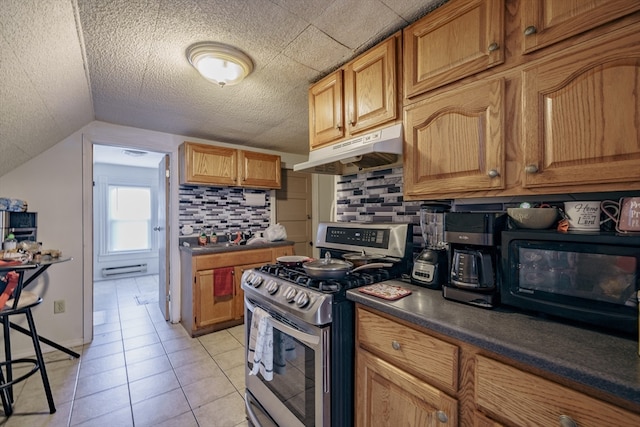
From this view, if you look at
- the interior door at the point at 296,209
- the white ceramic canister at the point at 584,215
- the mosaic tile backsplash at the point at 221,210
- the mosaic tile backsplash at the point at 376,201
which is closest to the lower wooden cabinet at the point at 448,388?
the white ceramic canister at the point at 584,215

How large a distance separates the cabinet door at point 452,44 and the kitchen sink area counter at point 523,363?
37.9 inches

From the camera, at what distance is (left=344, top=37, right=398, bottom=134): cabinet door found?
142cm

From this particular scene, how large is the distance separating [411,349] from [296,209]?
129 inches

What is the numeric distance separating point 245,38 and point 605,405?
189 cm

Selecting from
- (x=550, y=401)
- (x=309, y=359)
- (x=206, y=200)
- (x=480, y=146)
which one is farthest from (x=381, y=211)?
(x=206, y=200)

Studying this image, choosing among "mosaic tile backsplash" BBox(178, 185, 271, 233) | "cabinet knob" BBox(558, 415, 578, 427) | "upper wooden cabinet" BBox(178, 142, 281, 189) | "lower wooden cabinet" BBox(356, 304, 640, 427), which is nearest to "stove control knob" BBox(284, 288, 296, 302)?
"lower wooden cabinet" BBox(356, 304, 640, 427)

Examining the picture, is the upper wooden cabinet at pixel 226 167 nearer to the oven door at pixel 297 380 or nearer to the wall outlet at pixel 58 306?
the wall outlet at pixel 58 306

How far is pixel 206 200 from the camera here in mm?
3295

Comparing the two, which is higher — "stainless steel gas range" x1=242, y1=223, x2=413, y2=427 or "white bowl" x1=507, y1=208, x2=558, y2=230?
"white bowl" x1=507, y1=208, x2=558, y2=230

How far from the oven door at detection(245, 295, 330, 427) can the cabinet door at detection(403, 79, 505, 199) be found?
827mm

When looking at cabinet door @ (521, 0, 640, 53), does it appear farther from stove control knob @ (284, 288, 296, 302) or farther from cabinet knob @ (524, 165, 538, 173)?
stove control knob @ (284, 288, 296, 302)

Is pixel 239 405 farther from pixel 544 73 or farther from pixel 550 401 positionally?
pixel 544 73

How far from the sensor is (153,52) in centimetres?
155

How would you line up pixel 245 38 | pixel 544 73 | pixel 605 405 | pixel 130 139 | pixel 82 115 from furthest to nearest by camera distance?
pixel 130 139 → pixel 82 115 → pixel 245 38 → pixel 544 73 → pixel 605 405
